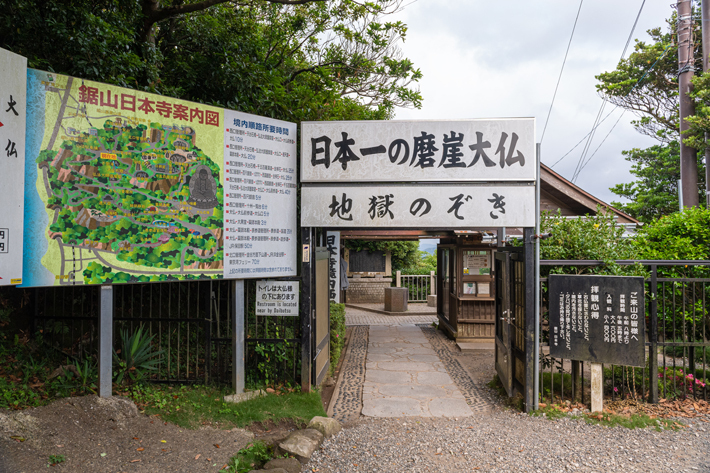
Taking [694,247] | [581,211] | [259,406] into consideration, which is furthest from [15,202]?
[581,211]

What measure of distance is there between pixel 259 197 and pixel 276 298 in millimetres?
1527

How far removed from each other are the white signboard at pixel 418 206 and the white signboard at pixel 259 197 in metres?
0.35

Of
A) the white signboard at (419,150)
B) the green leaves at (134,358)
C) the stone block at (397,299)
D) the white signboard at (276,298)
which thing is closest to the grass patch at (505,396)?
the white signboard at (419,150)

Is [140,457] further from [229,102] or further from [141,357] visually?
[229,102]

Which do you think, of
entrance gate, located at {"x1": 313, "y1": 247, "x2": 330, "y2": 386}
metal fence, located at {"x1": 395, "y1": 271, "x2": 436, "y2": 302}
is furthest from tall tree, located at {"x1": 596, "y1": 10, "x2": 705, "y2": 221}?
entrance gate, located at {"x1": 313, "y1": 247, "x2": 330, "y2": 386}

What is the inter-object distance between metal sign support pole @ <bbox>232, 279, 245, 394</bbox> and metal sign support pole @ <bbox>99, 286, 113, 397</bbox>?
4.85 feet

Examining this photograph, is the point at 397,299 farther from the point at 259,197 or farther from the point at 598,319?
the point at 259,197

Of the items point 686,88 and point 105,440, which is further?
point 686,88

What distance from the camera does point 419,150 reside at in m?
5.68

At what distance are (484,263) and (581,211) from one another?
13.3 feet

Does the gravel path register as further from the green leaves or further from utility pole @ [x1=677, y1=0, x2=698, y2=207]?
utility pole @ [x1=677, y1=0, x2=698, y2=207]

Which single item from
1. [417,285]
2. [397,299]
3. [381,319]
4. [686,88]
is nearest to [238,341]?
[381,319]

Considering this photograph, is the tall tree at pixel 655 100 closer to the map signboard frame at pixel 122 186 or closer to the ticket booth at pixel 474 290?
the ticket booth at pixel 474 290

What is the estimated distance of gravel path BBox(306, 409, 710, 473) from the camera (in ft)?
13.2
